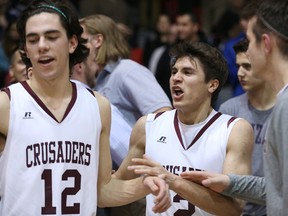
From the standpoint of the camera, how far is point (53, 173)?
422cm

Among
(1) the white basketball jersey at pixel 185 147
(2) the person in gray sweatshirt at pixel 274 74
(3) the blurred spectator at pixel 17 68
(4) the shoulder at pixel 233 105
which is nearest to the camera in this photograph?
(2) the person in gray sweatshirt at pixel 274 74

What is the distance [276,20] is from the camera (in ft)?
11.6

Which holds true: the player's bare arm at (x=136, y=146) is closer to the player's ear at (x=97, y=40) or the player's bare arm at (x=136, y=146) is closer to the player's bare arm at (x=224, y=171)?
the player's bare arm at (x=224, y=171)

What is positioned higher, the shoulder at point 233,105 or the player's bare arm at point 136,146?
the shoulder at point 233,105

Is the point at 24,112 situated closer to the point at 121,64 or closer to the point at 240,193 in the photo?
the point at 240,193

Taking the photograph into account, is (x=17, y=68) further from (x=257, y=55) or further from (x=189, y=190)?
(x=257, y=55)

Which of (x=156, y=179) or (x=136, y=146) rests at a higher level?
(x=136, y=146)

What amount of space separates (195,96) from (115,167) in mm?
1049

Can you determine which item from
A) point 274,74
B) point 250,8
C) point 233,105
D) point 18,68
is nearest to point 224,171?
point 274,74

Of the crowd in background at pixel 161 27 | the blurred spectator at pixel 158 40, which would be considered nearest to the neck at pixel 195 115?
the crowd in background at pixel 161 27

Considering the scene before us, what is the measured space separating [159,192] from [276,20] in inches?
44.6

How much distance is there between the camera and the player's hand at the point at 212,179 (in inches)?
163

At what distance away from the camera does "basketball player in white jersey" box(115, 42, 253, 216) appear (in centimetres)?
442

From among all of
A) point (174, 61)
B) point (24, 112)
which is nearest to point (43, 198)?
point (24, 112)
